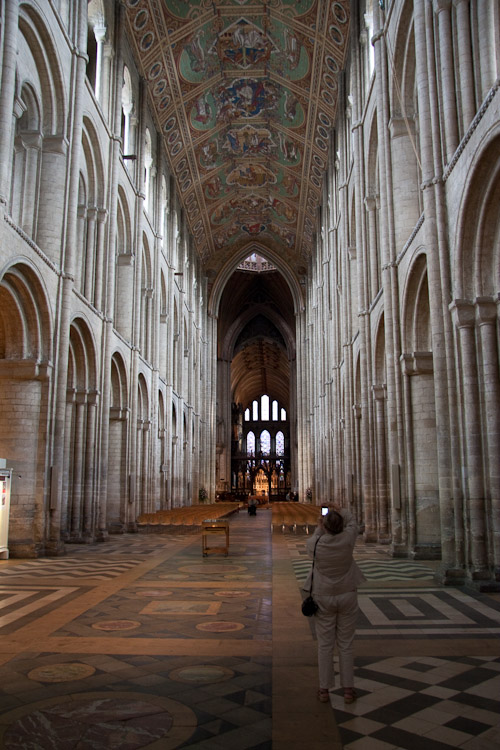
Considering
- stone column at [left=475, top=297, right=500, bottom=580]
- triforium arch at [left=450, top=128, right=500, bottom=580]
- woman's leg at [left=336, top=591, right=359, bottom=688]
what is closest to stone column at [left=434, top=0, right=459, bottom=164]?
triforium arch at [left=450, top=128, right=500, bottom=580]

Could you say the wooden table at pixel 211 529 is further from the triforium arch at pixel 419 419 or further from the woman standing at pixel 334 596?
the woman standing at pixel 334 596

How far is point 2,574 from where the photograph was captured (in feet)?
37.2

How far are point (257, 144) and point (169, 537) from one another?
76.1 feet

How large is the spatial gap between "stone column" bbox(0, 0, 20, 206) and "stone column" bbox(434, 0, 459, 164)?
799cm

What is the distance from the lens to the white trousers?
472cm

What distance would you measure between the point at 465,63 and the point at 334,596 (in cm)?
943

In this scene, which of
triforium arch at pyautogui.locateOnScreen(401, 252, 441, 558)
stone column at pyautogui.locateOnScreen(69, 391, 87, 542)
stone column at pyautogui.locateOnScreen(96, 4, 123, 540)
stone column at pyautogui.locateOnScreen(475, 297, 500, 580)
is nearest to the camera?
stone column at pyautogui.locateOnScreen(475, 297, 500, 580)

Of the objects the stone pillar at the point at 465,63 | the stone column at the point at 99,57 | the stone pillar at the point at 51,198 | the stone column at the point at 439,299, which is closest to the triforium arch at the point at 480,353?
the stone column at the point at 439,299

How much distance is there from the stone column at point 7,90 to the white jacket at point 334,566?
9.91m

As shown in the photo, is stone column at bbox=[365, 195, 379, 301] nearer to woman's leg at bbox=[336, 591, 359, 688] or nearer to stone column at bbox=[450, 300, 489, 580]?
stone column at bbox=[450, 300, 489, 580]

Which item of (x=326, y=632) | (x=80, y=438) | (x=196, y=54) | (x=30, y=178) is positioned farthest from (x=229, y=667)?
(x=196, y=54)

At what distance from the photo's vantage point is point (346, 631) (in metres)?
4.80

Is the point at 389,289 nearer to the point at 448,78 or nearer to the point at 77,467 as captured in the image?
the point at 448,78

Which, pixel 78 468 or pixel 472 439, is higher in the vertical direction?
pixel 472 439
